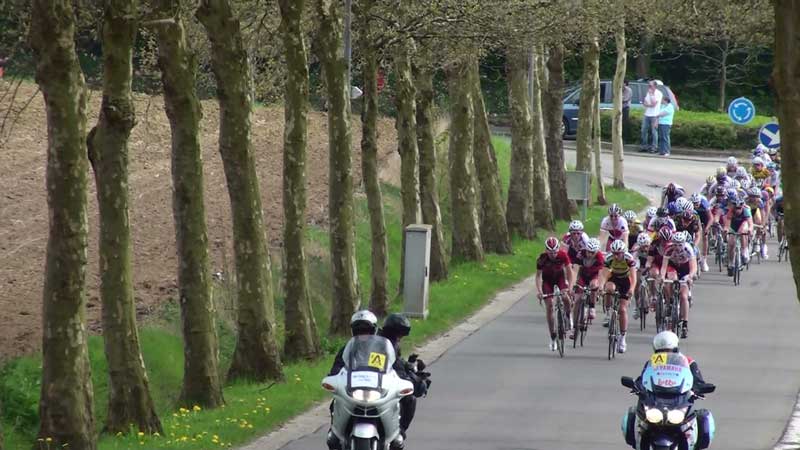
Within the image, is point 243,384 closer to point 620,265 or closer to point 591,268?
point 591,268

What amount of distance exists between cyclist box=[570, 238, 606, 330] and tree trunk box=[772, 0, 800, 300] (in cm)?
1084

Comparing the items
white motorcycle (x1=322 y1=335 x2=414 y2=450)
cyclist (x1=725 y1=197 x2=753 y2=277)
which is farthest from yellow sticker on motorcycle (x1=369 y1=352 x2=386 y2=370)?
cyclist (x1=725 y1=197 x2=753 y2=277)

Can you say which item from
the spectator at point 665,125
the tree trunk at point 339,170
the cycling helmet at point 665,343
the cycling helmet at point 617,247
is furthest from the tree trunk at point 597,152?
the cycling helmet at point 665,343

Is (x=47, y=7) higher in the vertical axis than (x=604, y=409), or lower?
higher

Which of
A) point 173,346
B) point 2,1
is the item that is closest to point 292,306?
point 173,346

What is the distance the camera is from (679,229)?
31.2 metres

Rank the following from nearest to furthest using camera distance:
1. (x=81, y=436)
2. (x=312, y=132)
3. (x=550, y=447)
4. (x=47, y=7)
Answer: (x=47, y=7) < (x=81, y=436) < (x=550, y=447) < (x=312, y=132)

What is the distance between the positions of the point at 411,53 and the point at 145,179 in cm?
1041

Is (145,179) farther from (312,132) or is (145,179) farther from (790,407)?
(790,407)

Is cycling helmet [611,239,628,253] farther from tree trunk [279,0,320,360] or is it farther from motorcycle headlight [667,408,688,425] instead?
motorcycle headlight [667,408,688,425]

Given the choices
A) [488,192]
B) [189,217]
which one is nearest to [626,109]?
[488,192]

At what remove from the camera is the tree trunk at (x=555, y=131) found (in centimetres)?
4112

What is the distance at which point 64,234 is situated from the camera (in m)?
14.9

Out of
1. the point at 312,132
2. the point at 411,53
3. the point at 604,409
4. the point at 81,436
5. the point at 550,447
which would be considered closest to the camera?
the point at 81,436
